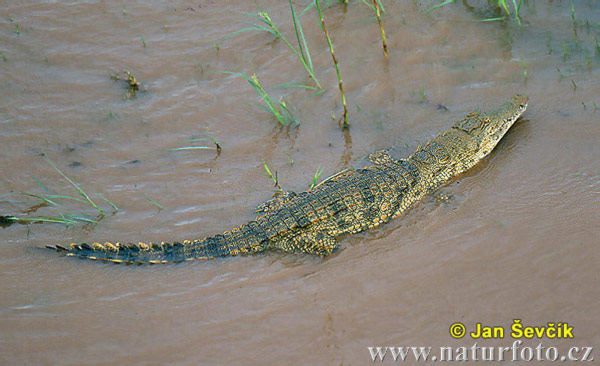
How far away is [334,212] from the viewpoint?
4.36 meters

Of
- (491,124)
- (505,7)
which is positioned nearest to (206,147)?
(491,124)

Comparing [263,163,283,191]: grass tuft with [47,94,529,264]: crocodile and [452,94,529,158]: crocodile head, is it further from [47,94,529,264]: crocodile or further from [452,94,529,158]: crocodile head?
[452,94,529,158]: crocodile head

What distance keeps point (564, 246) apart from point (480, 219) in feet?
2.07

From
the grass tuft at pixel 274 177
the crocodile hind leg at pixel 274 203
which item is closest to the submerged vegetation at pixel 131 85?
the grass tuft at pixel 274 177

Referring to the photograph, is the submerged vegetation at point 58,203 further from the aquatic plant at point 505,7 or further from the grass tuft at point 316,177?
the aquatic plant at point 505,7

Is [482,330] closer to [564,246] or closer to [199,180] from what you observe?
[564,246]

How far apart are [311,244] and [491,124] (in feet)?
6.82

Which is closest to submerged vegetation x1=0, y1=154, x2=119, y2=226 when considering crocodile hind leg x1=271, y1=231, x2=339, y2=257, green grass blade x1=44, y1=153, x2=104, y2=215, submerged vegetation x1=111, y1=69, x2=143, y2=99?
green grass blade x1=44, y1=153, x2=104, y2=215

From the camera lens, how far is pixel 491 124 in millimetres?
4910

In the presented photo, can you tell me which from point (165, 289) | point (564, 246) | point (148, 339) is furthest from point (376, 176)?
point (148, 339)

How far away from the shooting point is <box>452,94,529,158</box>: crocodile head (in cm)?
487

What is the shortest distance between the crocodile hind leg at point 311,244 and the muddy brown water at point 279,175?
0.22 feet

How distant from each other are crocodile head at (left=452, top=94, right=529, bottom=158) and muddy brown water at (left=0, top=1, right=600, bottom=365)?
0.51 feet

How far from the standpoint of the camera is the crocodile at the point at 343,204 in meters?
4.20
